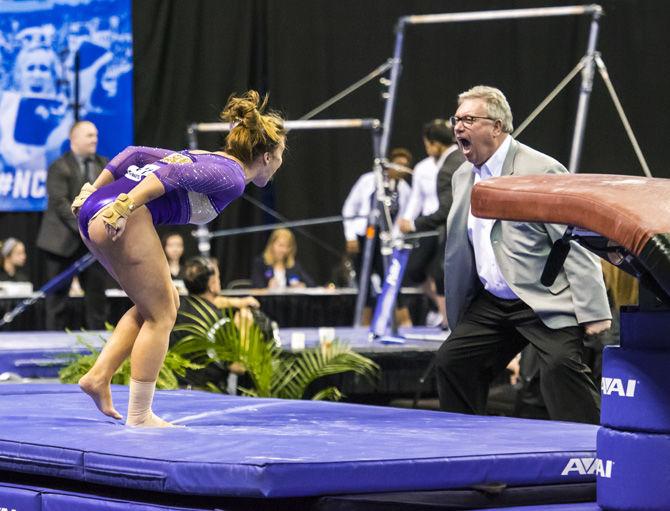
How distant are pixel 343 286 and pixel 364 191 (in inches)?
52.2

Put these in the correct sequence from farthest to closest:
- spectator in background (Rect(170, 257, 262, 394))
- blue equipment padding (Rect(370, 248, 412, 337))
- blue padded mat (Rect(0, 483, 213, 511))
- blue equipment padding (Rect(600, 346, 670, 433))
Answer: blue equipment padding (Rect(370, 248, 412, 337)) → spectator in background (Rect(170, 257, 262, 394)) → blue padded mat (Rect(0, 483, 213, 511)) → blue equipment padding (Rect(600, 346, 670, 433))

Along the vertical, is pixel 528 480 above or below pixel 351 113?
below

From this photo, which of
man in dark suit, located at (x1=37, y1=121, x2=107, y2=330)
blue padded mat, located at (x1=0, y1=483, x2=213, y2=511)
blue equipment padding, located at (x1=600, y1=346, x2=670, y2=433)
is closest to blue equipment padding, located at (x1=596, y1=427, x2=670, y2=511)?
blue equipment padding, located at (x1=600, y1=346, x2=670, y2=433)

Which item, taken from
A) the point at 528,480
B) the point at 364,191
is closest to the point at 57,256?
the point at 364,191

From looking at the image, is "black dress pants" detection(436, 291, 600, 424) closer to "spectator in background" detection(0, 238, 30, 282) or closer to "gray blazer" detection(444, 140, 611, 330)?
"gray blazer" detection(444, 140, 611, 330)

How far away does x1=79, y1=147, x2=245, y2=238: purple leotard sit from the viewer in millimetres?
3822

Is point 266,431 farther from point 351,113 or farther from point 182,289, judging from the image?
point 351,113

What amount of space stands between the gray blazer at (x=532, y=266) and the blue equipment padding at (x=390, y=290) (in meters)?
2.65

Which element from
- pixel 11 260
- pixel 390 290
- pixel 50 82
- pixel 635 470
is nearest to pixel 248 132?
pixel 635 470

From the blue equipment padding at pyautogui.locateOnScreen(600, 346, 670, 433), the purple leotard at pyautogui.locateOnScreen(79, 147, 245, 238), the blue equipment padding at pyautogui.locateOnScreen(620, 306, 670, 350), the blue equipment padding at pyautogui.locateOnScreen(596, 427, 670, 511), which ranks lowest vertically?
the blue equipment padding at pyautogui.locateOnScreen(596, 427, 670, 511)

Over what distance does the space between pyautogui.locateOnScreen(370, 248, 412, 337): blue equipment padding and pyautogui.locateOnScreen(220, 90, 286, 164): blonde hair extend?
335 cm

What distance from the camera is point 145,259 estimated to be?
3.87 meters

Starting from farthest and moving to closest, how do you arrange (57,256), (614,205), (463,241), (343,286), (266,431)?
(343,286) → (57,256) → (463,241) → (266,431) → (614,205)

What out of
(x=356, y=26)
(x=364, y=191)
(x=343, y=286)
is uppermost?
(x=356, y=26)
